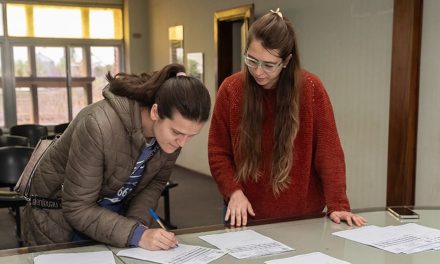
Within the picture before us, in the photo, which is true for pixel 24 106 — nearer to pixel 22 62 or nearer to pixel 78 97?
pixel 22 62

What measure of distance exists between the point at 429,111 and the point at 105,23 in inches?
240

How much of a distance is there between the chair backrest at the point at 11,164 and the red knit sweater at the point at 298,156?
6.33ft

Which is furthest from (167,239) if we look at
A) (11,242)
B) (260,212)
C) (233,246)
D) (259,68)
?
(11,242)

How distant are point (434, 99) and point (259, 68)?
220 centimetres

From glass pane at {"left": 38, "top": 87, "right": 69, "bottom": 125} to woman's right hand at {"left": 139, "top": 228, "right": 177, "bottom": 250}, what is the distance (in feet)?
22.4

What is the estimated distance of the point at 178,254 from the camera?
1.38 meters

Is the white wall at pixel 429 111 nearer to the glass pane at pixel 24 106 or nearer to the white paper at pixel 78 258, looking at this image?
the white paper at pixel 78 258

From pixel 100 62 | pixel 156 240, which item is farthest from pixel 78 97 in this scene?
pixel 156 240

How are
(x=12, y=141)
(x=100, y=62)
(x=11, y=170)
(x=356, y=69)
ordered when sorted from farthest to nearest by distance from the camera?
1. (x=100, y=62)
2. (x=12, y=141)
3. (x=356, y=69)
4. (x=11, y=170)

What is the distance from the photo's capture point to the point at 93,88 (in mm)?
7996

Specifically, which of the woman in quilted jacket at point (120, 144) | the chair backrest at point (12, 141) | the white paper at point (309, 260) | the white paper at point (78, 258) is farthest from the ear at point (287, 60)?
the chair backrest at point (12, 141)

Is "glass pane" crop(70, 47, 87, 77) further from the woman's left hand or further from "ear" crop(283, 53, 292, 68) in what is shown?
the woman's left hand

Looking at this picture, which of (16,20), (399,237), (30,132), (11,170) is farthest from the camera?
(16,20)

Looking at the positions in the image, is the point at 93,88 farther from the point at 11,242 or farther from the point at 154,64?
the point at 11,242
